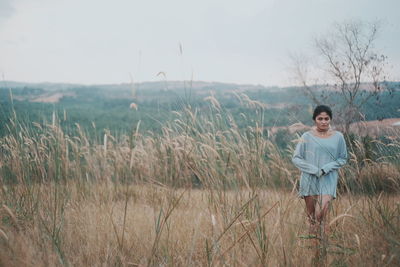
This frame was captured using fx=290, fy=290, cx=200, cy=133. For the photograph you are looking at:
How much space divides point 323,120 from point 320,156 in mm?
323

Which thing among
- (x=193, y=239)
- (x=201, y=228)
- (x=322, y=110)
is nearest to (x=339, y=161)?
(x=322, y=110)

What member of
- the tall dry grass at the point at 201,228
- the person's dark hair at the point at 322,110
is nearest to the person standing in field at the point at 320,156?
the person's dark hair at the point at 322,110

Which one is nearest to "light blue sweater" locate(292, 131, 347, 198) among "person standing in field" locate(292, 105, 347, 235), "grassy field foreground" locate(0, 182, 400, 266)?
"person standing in field" locate(292, 105, 347, 235)

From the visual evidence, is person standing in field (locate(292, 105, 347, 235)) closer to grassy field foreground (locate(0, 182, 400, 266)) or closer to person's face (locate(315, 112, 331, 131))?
person's face (locate(315, 112, 331, 131))

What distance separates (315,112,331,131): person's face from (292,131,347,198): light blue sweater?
0.10 meters

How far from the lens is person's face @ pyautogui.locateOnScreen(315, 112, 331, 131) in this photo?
2590mm

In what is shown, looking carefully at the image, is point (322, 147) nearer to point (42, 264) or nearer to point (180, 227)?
point (180, 227)

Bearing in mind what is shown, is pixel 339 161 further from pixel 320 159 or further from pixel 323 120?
pixel 323 120

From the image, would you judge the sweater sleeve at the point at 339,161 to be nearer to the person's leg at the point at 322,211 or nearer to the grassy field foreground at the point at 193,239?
the person's leg at the point at 322,211

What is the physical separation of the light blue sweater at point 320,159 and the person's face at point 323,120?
99 millimetres

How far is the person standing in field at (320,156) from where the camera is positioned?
96.7 inches

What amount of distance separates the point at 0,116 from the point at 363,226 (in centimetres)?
329

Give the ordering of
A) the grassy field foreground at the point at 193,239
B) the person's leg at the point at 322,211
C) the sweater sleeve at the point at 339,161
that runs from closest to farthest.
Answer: the grassy field foreground at the point at 193,239 < the person's leg at the point at 322,211 < the sweater sleeve at the point at 339,161

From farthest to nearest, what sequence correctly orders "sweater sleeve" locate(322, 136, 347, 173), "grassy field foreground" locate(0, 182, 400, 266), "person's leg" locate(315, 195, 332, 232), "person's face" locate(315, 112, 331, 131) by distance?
1. "person's face" locate(315, 112, 331, 131)
2. "sweater sleeve" locate(322, 136, 347, 173)
3. "person's leg" locate(315, 195, 332, 232)
4. "grassy field foreground" locate(0, 182, 400, 266)
